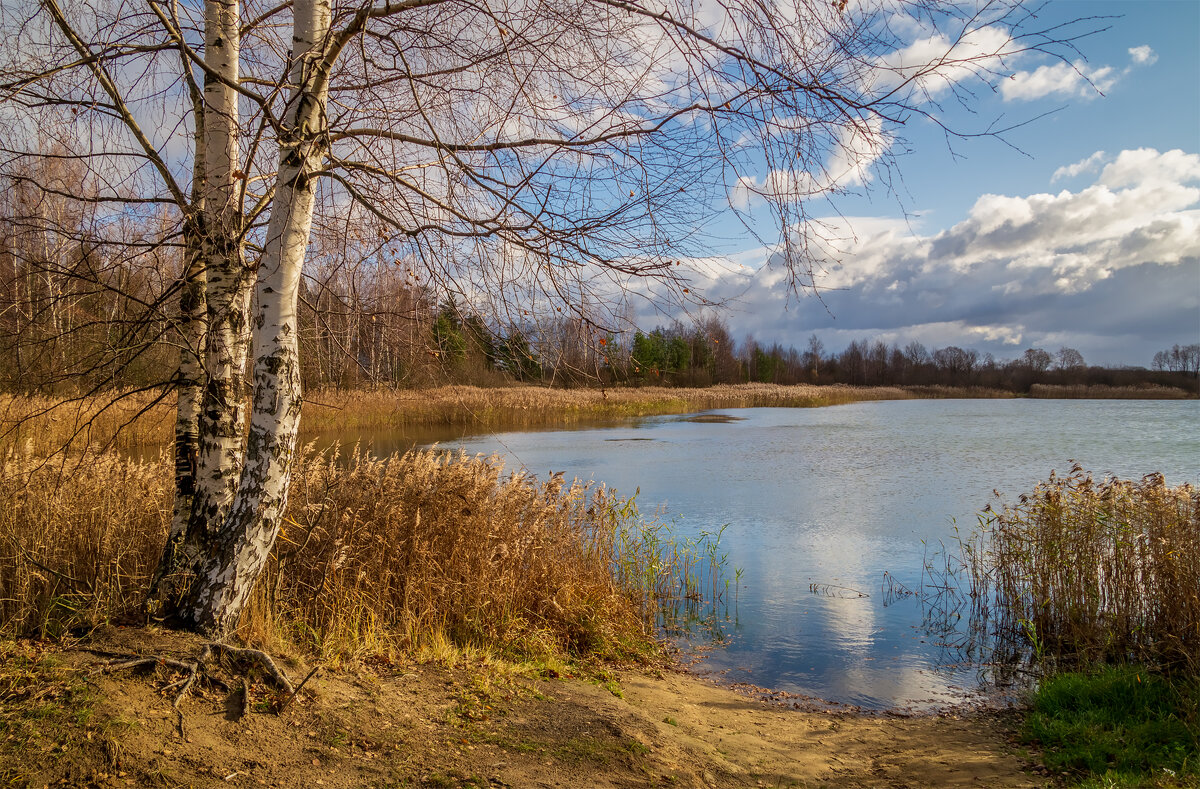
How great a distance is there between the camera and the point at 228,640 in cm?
359

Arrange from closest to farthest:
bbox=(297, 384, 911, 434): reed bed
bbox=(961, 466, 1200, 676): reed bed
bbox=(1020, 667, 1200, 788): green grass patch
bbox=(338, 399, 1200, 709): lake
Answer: bbox=(1020, 667, 1200, 788): green grass patch
bbox=(961, 466, 1200, 676): reed bed
bbox=(338, 399, 1200, 709): lake
bbox=(297, 384, 911, 434): reed bed

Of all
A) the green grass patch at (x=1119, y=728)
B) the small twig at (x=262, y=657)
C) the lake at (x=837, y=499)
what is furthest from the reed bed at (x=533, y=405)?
the green grass patch at (x=1119, y=728)

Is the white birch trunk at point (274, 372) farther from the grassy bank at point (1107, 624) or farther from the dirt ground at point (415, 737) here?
the grassy bank at point (1107, 624)

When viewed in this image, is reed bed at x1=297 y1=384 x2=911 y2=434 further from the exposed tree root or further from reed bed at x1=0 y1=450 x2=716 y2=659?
the exposed tree root

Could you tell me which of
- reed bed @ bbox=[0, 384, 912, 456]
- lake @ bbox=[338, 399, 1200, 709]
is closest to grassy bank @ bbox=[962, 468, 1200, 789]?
lake @ bbox=[338, 399, 1200, 709]

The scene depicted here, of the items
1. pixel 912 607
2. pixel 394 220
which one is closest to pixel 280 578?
pixel 394 220

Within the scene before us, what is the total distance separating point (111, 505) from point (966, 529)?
37.2 ft

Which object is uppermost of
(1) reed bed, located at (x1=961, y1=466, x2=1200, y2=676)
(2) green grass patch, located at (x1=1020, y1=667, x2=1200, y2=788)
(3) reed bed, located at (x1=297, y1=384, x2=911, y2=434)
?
(3) reed bed, located at (x1=297, y1=384, x2=911, y2=434)

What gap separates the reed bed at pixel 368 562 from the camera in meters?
4.21

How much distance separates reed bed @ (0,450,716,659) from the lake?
5.43 ft

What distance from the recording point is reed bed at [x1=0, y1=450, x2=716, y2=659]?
4215mm

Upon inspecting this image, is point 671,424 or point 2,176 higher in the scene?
point 2,176

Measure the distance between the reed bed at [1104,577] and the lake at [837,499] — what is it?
39.8 inches

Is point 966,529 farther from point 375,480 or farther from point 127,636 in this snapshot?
point 127,636
